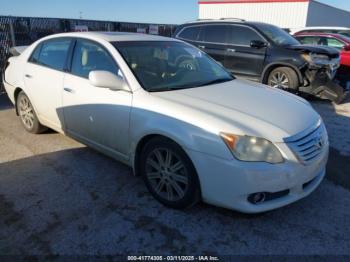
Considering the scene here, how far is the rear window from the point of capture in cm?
924

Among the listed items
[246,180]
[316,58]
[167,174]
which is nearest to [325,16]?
[316,58]

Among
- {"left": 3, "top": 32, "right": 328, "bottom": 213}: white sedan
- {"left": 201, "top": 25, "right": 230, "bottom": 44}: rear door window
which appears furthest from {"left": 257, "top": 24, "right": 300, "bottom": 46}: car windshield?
{"left": 3, "top": 32, "right": 328, "bottom": 213}: white sedan

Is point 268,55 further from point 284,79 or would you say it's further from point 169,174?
point 169,174

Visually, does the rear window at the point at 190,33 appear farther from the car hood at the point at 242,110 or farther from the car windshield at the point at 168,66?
the car hood at the point at 242,110

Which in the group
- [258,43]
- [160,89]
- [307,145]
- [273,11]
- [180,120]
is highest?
[273,11]

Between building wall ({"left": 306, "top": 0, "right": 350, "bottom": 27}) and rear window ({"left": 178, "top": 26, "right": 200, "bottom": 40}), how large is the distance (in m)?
28.3

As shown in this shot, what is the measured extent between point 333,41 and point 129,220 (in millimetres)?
9590

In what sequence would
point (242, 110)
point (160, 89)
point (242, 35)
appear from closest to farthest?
point (242, 110) < point (160, 89) < point (242, 35)

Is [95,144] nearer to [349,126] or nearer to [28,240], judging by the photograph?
[28,240]

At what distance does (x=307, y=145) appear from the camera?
3023mm

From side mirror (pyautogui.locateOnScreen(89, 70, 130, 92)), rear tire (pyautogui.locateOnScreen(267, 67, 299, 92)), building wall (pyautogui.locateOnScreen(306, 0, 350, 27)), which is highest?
building wall (pyautogui.locateOnScreen(306, 0, 350, 27))

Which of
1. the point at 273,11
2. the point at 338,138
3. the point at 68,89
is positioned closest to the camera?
the point at 68,89

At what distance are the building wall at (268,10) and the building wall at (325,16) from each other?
95 cm

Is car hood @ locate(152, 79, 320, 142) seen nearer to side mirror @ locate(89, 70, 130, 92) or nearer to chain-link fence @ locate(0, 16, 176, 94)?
side mirror @ locate(89, 70, 130, 92)
